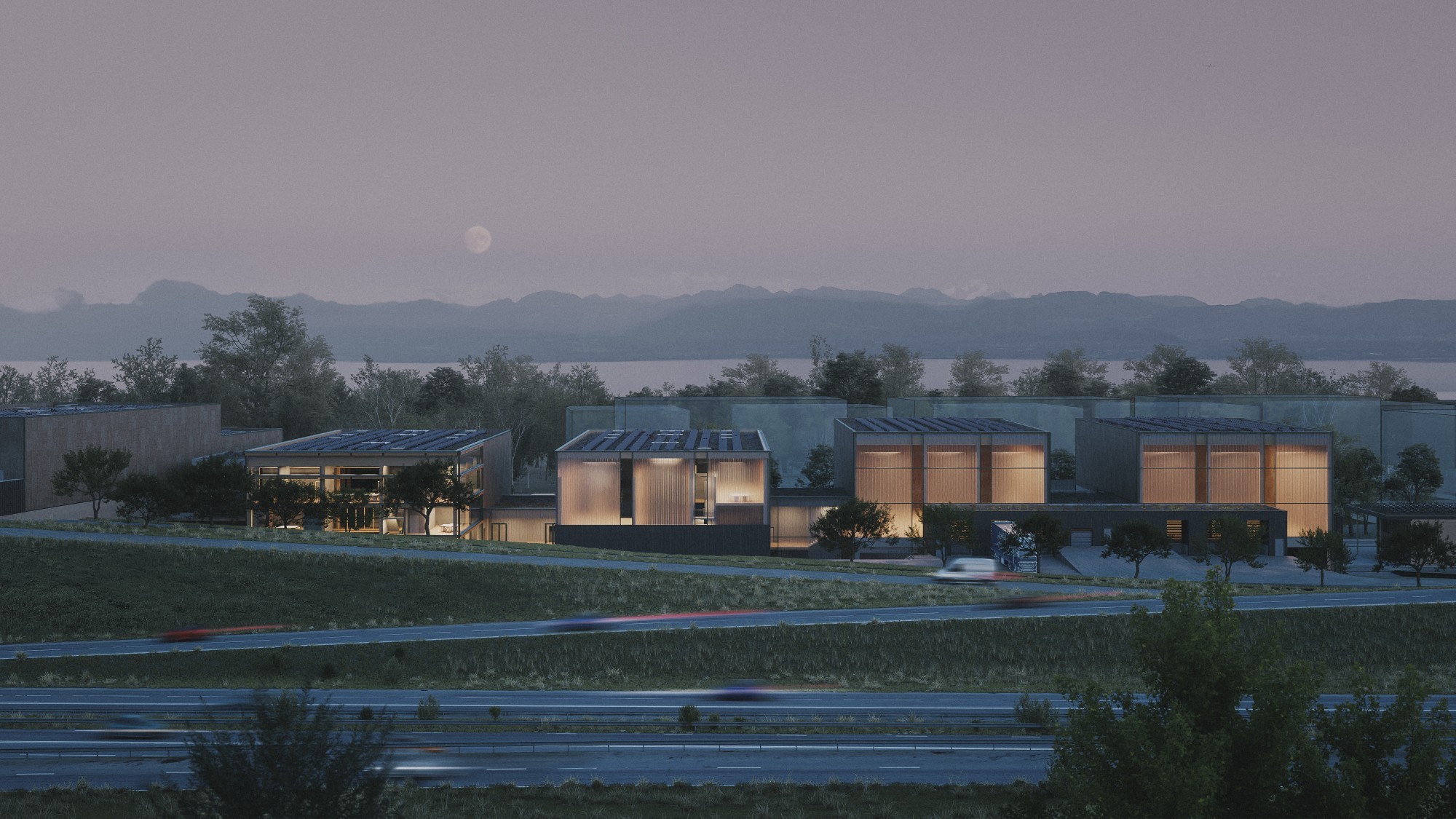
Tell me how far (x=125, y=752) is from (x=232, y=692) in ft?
19.8

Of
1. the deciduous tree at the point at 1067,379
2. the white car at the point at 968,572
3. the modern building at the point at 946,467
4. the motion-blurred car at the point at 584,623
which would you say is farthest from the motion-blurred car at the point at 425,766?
the deciduous tree at the point at 1067,379

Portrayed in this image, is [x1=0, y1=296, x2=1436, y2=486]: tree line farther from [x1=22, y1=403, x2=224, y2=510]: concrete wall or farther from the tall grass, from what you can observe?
the tall grass

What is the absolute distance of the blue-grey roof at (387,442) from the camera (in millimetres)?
61281

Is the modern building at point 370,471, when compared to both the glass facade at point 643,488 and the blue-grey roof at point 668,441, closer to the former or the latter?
the glass facade at point 643,488

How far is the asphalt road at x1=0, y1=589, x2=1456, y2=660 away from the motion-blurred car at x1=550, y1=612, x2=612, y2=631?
0.30 meters

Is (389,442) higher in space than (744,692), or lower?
higher

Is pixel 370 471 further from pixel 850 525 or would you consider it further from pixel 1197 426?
pixel 1197 426

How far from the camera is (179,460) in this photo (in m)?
68.9

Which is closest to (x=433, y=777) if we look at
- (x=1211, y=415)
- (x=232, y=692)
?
(x=232, y=692)

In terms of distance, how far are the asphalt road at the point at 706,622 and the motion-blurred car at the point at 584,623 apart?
300mm

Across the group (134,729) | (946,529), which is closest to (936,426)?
(946,529)

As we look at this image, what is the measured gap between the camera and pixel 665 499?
195ft

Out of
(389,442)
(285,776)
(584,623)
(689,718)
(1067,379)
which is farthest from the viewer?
(1067,379)

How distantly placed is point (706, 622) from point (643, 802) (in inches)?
736
